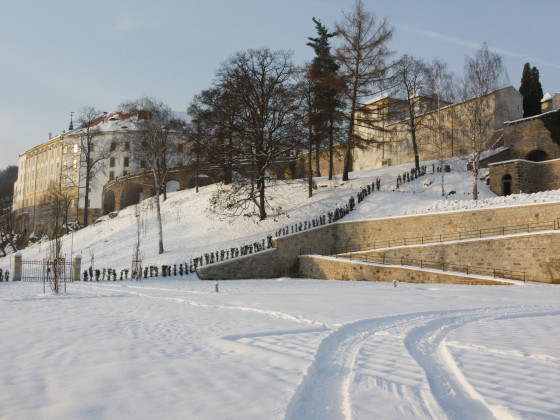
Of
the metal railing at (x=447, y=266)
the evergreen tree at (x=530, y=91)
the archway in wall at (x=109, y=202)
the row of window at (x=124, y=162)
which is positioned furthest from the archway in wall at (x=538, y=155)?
the row of window at (x=124, y=162)

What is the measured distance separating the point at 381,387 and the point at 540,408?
167 cm

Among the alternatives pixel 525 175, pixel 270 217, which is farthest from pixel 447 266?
pixel 525 175

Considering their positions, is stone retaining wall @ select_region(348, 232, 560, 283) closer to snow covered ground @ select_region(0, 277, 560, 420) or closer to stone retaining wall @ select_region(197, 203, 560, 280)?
stone retaining wall @ select_region(197, 203, 560, 280)

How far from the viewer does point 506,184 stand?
102 feet

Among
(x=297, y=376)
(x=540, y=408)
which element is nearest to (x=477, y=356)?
(x=540, y=408)

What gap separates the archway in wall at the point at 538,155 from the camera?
35.2 m

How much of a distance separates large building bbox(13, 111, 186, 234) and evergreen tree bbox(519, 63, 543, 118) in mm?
39791

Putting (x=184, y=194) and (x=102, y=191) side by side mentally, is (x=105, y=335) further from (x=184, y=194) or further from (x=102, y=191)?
(x=102, y=191)

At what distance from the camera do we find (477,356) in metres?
6.60

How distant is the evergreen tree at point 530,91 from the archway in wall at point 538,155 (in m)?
8.29

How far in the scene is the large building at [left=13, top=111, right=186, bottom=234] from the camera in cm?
6291

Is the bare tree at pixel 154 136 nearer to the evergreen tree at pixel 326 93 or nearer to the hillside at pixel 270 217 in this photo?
the hillside at pixel 270 217

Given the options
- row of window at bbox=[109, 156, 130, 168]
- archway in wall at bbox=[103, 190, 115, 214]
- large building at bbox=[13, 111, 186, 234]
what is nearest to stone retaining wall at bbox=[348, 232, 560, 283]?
large building at bbox=[13, 111, 186, 234]

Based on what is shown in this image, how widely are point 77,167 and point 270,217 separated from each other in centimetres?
4817
